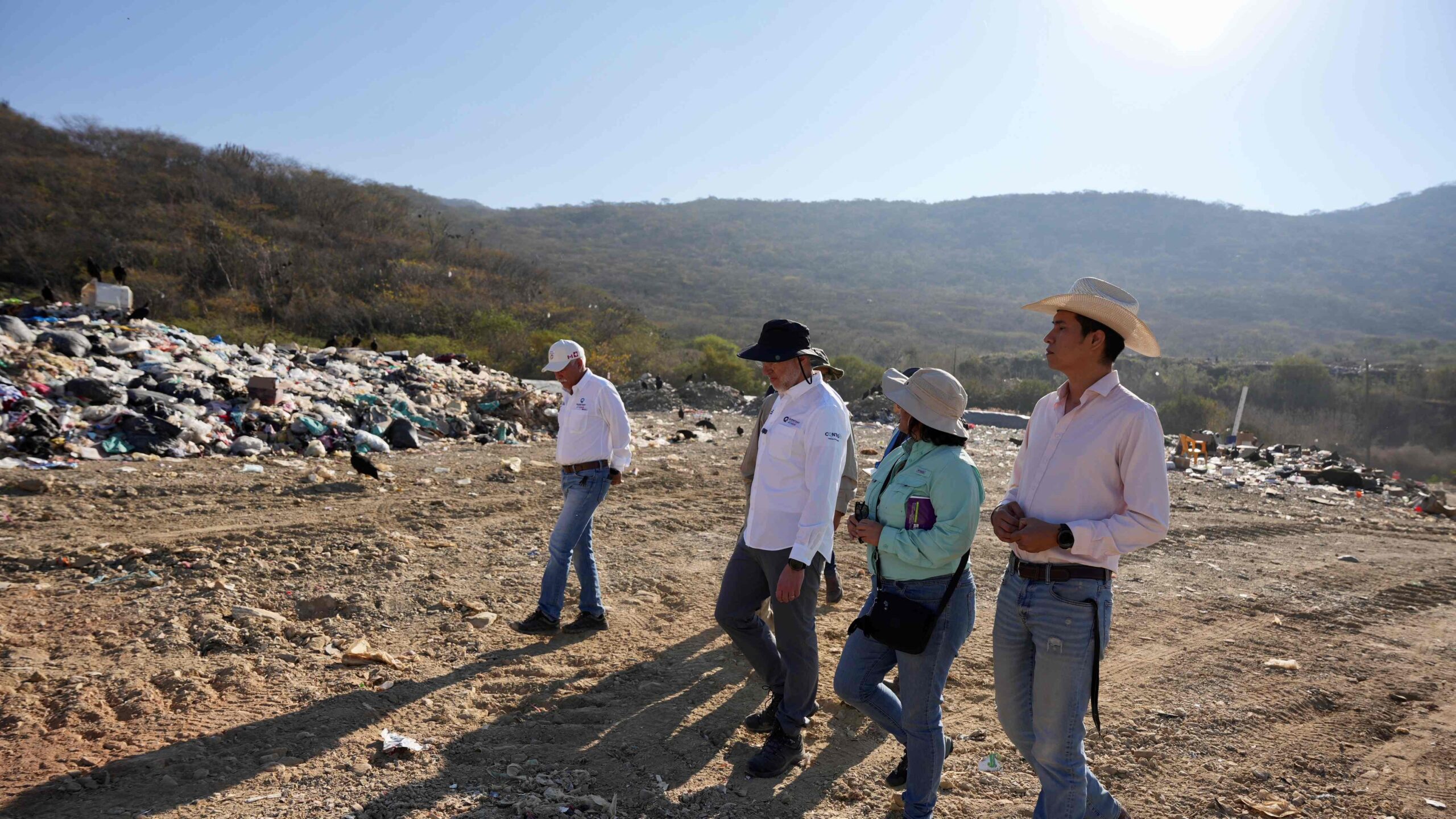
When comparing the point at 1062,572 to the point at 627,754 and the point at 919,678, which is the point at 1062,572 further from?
the point at 627,754

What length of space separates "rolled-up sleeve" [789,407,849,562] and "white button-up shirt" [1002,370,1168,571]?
0.79 m

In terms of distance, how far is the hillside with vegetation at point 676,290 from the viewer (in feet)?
75.2

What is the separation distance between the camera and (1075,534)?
2.17 metres

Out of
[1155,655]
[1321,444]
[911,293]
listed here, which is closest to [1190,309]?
[911,293]

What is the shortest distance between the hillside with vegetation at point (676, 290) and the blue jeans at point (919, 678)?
18.8 metres

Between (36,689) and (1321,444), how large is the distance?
78.9ft

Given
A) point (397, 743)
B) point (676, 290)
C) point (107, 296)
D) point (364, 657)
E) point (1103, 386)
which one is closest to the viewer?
point (1103, 386)

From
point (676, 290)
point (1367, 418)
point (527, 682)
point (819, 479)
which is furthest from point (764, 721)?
point (676, 290)

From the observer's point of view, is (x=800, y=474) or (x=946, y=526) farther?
(x=800, y=474)

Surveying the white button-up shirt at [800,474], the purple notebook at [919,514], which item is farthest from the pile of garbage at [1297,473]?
the purple notebook at [919,514]

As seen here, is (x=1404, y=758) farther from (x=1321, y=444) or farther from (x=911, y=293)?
(x=911, y=293)

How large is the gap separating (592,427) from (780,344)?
5.56ft

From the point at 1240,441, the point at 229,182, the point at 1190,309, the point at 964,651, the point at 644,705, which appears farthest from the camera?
the point at 1190,309

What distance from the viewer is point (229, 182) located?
118ft
